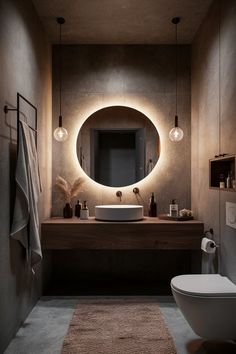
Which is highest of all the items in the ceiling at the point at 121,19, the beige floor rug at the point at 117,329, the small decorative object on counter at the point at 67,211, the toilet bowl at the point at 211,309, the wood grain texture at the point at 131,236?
the ceiling at the point at 121,19

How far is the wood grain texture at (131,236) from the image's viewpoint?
3000 millimetres

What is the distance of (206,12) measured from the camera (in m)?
2.96

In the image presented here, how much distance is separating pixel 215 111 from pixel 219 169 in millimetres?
493

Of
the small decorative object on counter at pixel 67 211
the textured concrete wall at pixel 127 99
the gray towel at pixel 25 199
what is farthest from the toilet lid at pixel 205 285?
the small decorative object on counter at pixel 67 211

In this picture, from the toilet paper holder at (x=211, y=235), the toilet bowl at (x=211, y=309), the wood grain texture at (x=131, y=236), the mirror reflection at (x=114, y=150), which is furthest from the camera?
the mirror reflection at (x=114, y=150)

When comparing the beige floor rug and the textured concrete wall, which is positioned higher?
Answer: the textured concrete wall

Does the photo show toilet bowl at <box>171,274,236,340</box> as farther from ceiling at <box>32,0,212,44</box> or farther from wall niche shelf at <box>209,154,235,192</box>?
ceiling at <box>32,0,212,44</box>

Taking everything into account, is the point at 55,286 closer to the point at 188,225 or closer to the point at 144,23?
the point at 188,225

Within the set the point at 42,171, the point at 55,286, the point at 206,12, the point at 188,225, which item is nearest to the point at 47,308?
the point at 55,286

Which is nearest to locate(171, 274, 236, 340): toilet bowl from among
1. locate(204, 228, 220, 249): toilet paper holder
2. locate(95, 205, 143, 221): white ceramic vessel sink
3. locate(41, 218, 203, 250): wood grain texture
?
locate(204, 228, 220, 249): toilet paper holder

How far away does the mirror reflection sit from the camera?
3.57m

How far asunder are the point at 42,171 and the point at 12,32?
133 cm

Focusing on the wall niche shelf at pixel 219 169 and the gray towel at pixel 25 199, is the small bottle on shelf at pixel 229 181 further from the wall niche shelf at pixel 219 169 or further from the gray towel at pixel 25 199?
the gray towel at pixel 25 199

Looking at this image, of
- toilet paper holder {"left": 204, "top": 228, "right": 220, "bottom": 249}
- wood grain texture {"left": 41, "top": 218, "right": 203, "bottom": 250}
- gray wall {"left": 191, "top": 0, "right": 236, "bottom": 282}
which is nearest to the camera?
gray wall {"left": 191, "top": 0, "right": 236, "bottom": 282}
